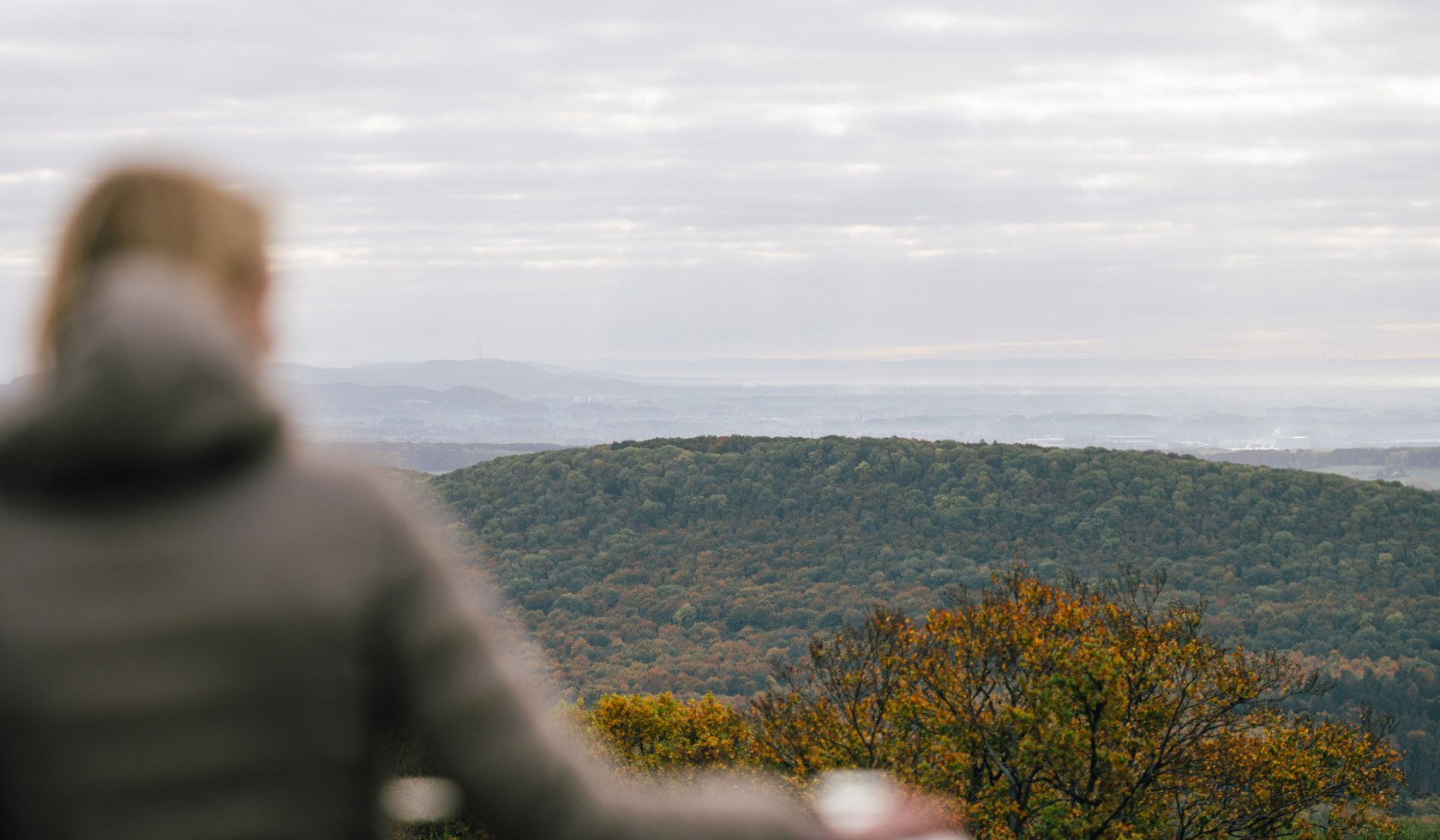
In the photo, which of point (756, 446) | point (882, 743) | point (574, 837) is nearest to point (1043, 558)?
point (756, 446)

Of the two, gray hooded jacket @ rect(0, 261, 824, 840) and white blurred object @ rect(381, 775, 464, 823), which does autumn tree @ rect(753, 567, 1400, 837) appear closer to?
white blurred object @ rect(381, 775, 464, 823)

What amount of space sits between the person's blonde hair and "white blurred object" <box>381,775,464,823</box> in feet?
1.77

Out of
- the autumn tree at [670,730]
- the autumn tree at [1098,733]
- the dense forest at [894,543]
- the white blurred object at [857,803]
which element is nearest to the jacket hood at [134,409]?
the white blurred object at [857,803]

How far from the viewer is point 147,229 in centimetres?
129

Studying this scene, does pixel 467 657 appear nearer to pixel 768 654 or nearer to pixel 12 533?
pixel 12 533

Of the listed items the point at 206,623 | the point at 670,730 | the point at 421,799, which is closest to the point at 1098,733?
the point at 670,730

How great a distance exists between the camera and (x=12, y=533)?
119 centimetres

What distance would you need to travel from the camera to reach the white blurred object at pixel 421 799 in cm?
126

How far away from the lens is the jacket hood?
1.15 m

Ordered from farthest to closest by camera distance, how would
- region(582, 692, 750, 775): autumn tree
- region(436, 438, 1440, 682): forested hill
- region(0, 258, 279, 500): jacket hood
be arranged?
region(436, 438, 1440, 682): forested hill, region(582, 692, 750, 775): autumn tree, region(0, 258, 279, 500): jacket hood

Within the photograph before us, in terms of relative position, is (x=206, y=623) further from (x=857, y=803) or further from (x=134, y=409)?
(x=857, y=803)

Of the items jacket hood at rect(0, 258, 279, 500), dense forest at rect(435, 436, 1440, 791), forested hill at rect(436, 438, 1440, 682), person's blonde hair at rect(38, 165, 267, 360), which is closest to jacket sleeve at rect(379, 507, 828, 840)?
jacket hood at rect(0, 258, 279, 500)

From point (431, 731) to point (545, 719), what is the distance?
113mm

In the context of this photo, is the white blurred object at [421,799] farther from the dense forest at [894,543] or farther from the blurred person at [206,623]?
the dense forest at [894,543]
